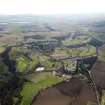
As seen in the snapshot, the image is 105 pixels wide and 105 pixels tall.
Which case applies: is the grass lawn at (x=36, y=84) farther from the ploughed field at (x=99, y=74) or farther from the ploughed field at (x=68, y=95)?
the ploughed field at (x=99, y=74)

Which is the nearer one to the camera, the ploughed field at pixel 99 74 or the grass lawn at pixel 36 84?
the grass lawn at pixel 36 84

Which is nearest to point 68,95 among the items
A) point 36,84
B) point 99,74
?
point 36,84

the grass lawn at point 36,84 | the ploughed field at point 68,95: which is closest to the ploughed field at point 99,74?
the ploughed field at point 68,95

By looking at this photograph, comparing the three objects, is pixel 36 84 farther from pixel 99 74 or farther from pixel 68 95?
pixel 99 74

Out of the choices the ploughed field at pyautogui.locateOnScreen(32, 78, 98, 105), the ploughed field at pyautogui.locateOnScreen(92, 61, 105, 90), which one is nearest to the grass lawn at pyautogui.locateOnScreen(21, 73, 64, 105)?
the ploughed field at pyautogui.locateOnScreen(32, 78, 98, 105)

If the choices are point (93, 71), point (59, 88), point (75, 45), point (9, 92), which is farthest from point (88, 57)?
point (9, 92)

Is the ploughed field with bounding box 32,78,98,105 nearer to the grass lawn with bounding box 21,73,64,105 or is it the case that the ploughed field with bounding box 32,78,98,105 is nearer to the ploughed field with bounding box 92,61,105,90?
the grass lawn with bounding box 21,73,64,105
